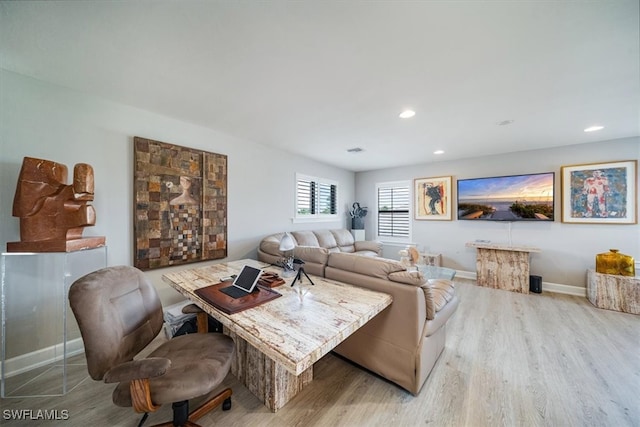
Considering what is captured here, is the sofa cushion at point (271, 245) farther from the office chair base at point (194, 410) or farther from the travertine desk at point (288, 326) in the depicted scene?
the office chair base at point (194, 410)

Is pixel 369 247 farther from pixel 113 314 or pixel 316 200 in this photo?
pixel 113 314

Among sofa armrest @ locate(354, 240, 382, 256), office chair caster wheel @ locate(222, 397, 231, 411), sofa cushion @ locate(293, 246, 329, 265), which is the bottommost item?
office chair caster wheel @ locate(222, 397, 231, 411)

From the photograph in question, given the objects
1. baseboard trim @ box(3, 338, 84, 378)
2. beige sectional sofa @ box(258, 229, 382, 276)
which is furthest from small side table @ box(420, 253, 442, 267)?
baseboard trim @ box(3, 338, 84, 378)

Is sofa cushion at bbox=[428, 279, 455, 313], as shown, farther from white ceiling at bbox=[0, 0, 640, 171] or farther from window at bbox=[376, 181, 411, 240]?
window at bbox=[376, 181, 411, 240]

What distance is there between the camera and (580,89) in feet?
6.61

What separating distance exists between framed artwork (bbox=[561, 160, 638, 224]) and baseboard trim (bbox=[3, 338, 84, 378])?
22.2 ft

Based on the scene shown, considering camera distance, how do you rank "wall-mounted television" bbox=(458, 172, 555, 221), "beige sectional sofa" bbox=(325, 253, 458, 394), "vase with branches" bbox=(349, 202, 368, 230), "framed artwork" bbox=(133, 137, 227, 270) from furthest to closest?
1. "vase with branches" bbox=(349, 202, 368, 230)
2. "wall-mounted television" bbox=(458, 172, 555, 221)
3. "framed artwork" bbox=(133, 137, 227, 270)
4. "beige sectional sofa" bbox=(325, 253, 458, 394)

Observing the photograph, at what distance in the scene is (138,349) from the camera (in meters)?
1.34

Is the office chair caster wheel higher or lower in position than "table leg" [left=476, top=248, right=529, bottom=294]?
lower

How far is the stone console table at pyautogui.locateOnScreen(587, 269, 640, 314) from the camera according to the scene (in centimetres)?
292

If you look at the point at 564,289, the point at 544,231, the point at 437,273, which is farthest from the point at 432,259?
the point at 564,289

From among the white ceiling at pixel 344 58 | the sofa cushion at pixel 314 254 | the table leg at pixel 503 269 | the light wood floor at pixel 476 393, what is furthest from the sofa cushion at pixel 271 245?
the table leg at pixel 503 269

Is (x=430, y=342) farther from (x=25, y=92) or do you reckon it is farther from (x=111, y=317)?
(x=25, y=92)

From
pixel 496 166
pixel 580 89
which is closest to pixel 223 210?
pixel 580 89
